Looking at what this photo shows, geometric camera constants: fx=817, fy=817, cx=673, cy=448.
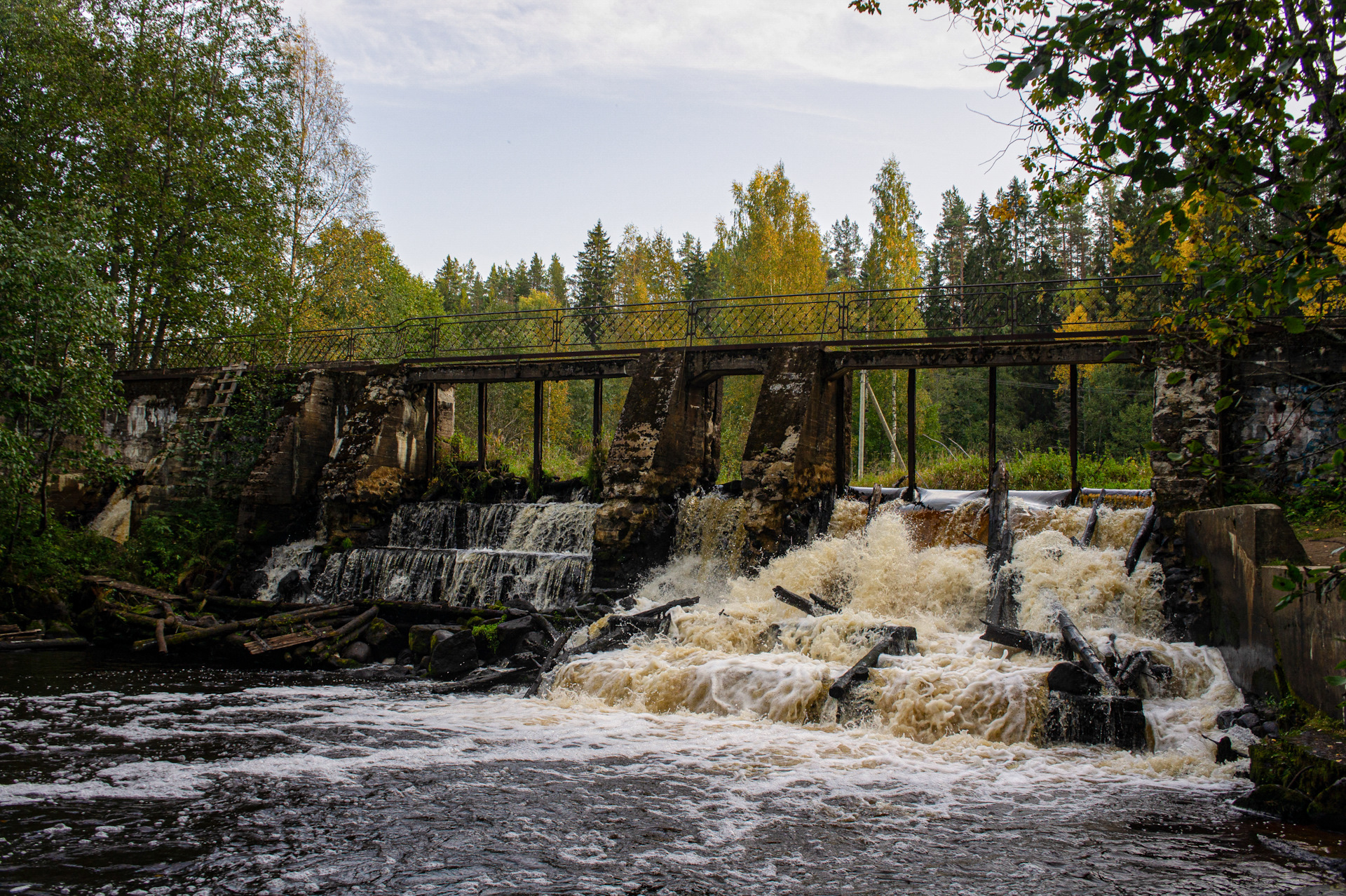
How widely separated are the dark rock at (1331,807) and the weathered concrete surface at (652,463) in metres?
9.40

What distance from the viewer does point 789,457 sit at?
43.0 ft

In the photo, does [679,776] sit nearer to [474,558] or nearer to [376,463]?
[474,558]

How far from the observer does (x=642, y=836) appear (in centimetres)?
534

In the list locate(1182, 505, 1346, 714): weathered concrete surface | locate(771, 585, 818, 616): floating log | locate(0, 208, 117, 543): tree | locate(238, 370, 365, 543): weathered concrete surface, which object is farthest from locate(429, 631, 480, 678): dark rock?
locate(1182, 505, 1346, 714): weathered concrete surface

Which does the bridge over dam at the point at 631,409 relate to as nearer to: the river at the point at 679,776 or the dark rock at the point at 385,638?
the river at the point at 679,776

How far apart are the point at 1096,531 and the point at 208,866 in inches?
423

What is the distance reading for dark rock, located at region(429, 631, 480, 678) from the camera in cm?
1080

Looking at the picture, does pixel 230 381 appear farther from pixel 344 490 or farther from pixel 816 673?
pixel 816 673

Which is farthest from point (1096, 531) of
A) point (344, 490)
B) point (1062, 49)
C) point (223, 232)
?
point (223, 232)

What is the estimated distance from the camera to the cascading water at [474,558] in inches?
539

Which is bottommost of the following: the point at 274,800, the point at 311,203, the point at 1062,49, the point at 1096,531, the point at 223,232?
the point at 274,800

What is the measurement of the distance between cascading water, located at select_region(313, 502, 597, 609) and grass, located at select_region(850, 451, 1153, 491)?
7.00m

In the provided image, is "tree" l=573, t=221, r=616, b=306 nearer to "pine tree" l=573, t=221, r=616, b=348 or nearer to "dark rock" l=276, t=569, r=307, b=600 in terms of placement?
"pine tree" l=573, t=221, r=616, b=348

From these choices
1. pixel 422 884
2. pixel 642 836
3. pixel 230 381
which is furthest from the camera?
pixel 230 381
